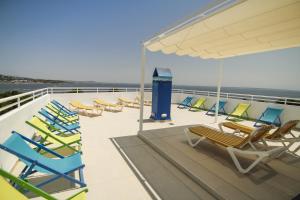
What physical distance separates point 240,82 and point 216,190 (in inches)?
1024

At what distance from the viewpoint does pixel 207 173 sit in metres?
2.67

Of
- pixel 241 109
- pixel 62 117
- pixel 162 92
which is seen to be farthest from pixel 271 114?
pixel 62 117

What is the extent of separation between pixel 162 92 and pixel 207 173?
4385 mm

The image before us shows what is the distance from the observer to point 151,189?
245 cm

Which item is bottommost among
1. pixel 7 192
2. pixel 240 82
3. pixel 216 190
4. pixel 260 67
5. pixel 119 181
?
pixel 119 181

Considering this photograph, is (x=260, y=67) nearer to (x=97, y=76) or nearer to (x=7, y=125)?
(x=97, y=76)

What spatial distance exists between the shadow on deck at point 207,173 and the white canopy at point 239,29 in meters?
2.76

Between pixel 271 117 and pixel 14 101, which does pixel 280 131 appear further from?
pixel 14 101

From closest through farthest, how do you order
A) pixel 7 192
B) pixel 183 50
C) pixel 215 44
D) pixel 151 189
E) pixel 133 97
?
pixel 7 192 → pixel 151 189 → pixel 215 44 → pixel 183 50 → pixel 133 97

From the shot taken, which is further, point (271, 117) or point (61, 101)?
point (61, 101)

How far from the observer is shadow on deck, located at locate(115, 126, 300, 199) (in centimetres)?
225

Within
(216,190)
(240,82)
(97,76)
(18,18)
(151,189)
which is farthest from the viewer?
(97,76)

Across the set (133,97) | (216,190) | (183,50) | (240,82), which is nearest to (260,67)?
(240,82)

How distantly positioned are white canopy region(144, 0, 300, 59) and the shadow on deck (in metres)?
2.76
